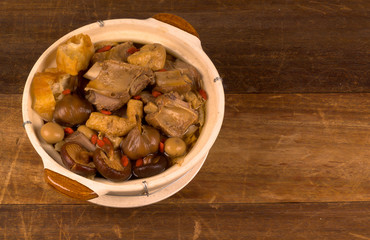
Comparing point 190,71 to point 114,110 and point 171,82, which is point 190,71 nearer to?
point 171,82

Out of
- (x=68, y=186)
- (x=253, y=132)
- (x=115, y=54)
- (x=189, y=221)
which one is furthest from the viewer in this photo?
(x=253, y=132)

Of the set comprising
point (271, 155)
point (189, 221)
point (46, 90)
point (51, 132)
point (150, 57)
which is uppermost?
point (150, 57)

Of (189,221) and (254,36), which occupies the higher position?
(254,36)

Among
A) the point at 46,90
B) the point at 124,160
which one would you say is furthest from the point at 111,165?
the point at 46,90

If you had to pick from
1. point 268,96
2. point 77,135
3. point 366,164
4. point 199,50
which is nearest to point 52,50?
point 77,135

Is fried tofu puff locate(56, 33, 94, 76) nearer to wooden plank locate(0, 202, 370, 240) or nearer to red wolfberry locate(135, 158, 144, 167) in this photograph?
red wolfberry locate(135, 158, 144, 167)

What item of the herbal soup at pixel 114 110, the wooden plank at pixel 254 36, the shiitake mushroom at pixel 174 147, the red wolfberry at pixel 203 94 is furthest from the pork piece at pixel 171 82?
the wooden plank at pixel 254 36

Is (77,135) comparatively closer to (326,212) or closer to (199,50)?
(199,50)

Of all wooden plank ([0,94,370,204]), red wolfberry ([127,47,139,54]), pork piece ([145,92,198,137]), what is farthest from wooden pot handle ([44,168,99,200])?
red wolfberry ([127,47,139,54])
